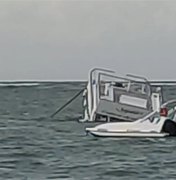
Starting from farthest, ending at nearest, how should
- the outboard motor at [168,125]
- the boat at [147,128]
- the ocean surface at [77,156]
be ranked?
the outboard motor at [168,125]
the boat at [147,128]
the ocean surface at [77,156]

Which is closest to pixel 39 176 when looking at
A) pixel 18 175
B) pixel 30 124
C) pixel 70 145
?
pixel 18 175

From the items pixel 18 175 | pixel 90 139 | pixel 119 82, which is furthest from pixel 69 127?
pixel 18 175

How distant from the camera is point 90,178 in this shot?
2762 centimetres

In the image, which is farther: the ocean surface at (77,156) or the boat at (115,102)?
the boat at (115,102)

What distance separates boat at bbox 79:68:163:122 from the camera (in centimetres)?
4525

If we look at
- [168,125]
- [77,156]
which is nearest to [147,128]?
[168,125]

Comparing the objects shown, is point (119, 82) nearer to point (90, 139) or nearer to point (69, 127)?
point (69, 127)

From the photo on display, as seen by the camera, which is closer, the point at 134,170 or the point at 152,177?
the point at 152,177

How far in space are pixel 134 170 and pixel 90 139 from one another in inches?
389

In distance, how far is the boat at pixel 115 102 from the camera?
45250 millimetres

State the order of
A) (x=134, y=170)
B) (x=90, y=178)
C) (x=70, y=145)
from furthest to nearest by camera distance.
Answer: (x=70, y=145)
(x=134, y=170)
(x=90, y=178)

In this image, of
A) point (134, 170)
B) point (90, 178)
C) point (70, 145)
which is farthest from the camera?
point (70, 145)

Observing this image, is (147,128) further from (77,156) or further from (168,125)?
→ (77,156)

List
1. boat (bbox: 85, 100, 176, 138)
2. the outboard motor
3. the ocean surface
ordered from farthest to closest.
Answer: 1. the outboard motor
2. boat (bbox: 85, 100, 176, 138)
3. the ocean surface
